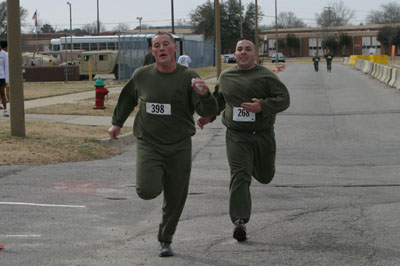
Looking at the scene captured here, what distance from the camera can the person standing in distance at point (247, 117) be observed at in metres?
6.42

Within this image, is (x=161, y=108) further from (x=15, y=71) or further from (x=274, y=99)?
(x=15, y=71)

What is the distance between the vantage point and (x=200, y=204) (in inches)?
320

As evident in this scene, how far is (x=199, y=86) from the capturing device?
5547 mm

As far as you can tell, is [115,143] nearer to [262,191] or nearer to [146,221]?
[262,191]

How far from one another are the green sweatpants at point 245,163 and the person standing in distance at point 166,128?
598 mm

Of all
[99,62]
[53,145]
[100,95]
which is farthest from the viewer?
[99,62]

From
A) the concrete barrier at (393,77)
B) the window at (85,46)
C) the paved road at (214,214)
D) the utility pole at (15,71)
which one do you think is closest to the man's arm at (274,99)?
the paved road at (214,214)

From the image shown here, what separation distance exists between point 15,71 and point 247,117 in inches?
299

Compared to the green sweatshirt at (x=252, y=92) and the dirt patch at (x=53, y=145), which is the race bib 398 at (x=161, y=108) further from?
the dirt patch at (x=53, y=145)

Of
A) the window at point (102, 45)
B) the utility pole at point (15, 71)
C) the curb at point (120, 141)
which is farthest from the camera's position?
the window at point (102, 45)

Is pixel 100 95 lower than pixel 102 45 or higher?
lower

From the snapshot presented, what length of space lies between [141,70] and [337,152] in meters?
7.47

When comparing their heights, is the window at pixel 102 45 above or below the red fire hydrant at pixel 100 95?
above

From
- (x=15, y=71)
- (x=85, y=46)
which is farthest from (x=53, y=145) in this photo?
(x=85, y=46)
